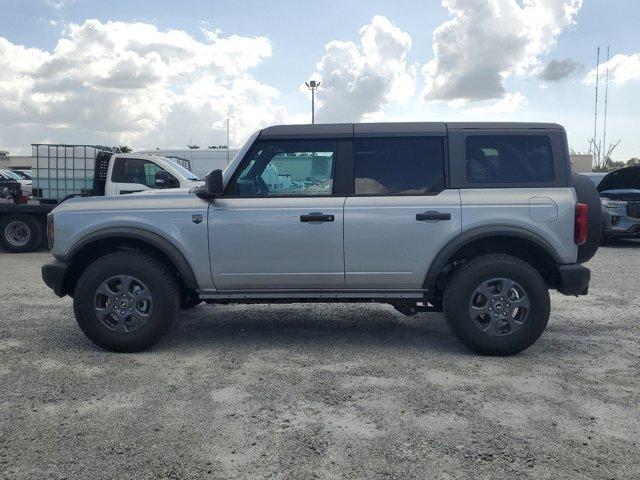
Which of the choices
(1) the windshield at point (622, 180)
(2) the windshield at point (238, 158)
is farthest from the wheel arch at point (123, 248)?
(1) the windshield at point (622, 180)

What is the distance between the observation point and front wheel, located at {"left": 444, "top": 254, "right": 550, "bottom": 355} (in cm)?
471

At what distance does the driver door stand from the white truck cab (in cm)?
696

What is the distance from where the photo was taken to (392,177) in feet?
16.1

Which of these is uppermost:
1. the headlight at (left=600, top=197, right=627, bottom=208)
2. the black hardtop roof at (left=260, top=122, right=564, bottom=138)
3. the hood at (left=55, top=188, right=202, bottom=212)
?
the black hardtop roof at (left=260, top=122, right=564, bottom=138)

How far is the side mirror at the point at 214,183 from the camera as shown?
4.78m

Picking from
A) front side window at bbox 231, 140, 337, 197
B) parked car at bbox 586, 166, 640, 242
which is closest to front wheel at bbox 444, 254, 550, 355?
front side window at bbox 231, 140, 337, 197

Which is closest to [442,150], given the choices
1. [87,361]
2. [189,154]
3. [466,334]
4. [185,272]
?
[466,334]

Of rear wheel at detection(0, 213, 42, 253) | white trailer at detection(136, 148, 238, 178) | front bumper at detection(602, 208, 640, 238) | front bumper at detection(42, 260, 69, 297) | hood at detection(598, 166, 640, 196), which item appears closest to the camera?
front bumper at detection(42, 260, 69, 297)

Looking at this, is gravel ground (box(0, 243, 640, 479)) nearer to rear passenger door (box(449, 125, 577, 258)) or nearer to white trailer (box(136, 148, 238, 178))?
rear passenger door (box(449, 125, 577, 258))

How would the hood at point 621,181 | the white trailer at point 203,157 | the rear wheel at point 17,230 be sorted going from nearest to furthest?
the rear wheel at point 17,230 < the hood at point 621,181 < the white trailer at point 203,157

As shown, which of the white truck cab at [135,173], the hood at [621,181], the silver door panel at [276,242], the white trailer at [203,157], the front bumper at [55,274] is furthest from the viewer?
the white trailer at [203,157]

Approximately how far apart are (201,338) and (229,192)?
1475 millimetres

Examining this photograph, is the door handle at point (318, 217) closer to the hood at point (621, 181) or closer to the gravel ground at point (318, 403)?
the gravel ground at point (318, 403)

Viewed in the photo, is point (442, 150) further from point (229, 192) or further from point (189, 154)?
point (189, 154)
